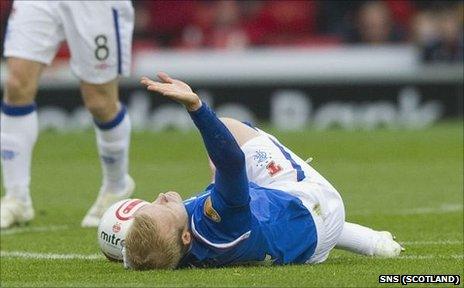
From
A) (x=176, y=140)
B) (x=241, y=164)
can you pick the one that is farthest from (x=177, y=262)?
(x=176, y=140)

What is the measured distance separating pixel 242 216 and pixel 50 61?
3203 millimetres

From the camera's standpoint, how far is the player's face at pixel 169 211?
18.7ft

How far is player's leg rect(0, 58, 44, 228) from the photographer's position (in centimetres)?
838

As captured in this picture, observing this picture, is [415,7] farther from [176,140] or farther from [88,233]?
[88,233]

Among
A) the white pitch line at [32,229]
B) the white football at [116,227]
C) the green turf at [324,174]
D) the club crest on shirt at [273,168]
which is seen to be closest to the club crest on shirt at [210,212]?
the green turf at [324,174]

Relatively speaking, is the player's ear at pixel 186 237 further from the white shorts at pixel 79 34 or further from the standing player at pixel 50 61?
the white shorts at pixel 79 34

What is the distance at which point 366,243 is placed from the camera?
6461 millimetres

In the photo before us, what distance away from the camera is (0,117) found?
28.2 ft

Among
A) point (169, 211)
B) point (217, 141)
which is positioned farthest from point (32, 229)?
point (217, 141)

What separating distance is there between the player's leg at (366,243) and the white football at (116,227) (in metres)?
1.04

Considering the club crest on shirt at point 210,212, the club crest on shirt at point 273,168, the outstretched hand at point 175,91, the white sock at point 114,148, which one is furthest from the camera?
the white sock at point 114,148

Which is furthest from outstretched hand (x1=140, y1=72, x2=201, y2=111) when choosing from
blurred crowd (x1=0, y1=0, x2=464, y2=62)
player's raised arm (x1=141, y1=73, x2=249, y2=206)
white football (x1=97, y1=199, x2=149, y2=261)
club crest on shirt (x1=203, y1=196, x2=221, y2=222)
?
blurred crowd (x1=0, y1=0, x2=464, y2=62)

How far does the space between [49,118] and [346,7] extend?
16.8ft

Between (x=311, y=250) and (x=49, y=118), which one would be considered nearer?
(x=311, y=250)
